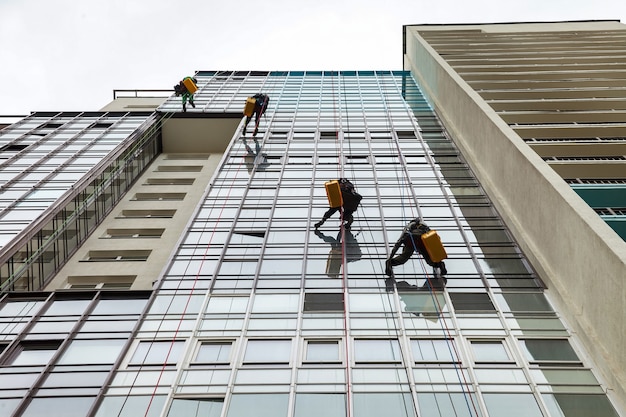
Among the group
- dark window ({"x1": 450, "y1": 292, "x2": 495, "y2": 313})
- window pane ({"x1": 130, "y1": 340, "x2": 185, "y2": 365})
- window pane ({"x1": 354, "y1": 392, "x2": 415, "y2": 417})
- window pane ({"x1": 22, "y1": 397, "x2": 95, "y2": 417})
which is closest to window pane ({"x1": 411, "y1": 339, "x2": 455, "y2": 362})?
window pane ({"x1": 354, "y1": 392, "x2": 415, "y2": 417})

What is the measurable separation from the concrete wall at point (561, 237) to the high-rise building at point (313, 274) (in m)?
0.07

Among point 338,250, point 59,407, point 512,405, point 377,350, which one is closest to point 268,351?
point 377,350

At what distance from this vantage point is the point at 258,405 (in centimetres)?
1317

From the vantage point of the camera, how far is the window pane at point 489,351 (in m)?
14.7

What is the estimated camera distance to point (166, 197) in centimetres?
2877

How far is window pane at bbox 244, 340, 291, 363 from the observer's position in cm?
1478

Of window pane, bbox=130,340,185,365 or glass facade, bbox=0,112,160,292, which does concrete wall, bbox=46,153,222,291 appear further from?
window pane, bbox=130,340,185,365

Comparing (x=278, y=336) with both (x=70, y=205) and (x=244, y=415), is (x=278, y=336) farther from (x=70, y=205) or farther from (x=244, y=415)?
(x=70, y=205)

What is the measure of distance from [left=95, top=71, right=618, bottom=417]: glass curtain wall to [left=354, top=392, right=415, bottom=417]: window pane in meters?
0.04

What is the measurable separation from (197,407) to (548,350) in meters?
8.03

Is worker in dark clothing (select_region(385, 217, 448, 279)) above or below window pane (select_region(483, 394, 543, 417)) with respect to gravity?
above

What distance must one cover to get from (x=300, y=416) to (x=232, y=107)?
28.1 meters

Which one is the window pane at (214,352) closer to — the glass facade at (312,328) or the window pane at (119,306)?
the glass facade at (312,328)

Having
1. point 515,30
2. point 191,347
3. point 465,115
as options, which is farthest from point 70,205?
point 515,30
